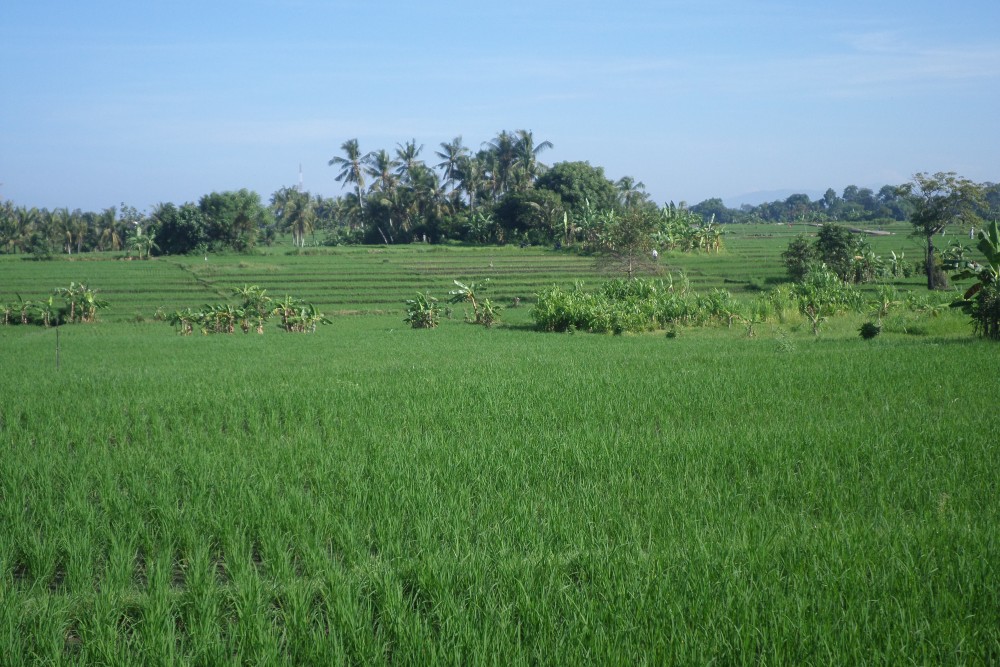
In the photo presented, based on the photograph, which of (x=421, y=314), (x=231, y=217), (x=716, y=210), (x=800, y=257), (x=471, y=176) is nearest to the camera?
(x=421, y=314)

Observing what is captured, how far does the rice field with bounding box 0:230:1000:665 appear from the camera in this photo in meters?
3.42

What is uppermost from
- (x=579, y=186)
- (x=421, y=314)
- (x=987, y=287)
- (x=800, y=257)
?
(x=579, y=186)

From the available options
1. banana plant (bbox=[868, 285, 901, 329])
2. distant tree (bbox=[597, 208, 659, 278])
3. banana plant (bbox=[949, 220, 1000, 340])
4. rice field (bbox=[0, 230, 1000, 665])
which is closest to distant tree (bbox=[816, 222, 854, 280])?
distant tree (bbox=[597, 208, 659, 278])

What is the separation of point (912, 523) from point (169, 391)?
8.64 meters

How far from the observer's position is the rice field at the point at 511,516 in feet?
11.2

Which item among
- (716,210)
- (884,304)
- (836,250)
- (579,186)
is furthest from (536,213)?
(716,210)

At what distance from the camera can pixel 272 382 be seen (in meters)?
10.9

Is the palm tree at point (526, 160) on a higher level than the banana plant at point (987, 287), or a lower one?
higher

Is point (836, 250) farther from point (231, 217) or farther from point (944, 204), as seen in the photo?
point (231, 217)

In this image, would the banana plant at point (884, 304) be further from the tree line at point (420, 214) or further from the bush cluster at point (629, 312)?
the tree line at point (420, 214)

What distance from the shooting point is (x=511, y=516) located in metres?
4.93

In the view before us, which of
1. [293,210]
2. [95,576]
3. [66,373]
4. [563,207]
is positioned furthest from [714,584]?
[293,210]

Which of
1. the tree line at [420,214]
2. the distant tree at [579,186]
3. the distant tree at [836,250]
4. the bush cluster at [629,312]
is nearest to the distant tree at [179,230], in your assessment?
the tree line at [420,214]

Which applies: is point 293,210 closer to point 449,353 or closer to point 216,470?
point 449,353
